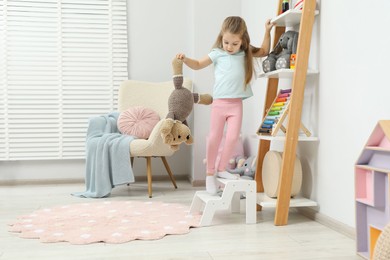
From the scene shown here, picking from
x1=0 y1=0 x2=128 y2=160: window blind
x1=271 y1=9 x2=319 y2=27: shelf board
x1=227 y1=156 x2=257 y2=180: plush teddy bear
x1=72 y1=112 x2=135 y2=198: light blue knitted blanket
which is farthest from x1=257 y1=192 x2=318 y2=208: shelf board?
x1=0 y1=0 x2=128 y2=160: window blind

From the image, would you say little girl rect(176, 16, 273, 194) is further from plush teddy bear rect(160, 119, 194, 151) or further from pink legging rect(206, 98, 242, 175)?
plush teddy bear rect(160, 119, 194, 151)

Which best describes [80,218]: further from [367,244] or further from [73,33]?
[73,33]

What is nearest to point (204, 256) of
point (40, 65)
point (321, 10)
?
point (321, 10)

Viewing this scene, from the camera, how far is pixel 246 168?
2.96m

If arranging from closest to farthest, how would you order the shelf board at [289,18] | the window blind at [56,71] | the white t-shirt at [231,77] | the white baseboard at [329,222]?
the white baseboard at [329,222] < the shelf board at [289,18] < the white t-shirt at [231,77] < the window blind at [56,71]

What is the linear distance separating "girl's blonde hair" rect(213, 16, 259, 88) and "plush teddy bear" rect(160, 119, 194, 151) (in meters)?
0.44

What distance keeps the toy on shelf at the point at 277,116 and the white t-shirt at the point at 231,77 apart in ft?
0.60

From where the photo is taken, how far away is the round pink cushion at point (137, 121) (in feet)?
11.0

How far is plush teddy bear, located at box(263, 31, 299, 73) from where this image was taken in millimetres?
2301

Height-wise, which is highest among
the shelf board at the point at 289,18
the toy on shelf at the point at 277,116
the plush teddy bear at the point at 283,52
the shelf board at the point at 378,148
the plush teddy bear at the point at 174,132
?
the shelf board at the point at 289,18

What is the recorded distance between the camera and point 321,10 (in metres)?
2.24

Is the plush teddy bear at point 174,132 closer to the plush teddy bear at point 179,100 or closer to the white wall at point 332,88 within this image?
the plush teddy bear at point 179,100

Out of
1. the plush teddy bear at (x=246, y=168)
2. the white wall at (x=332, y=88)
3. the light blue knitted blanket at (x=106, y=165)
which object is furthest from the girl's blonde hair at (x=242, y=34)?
the light blue knitted blanket at (x=106, y=165)

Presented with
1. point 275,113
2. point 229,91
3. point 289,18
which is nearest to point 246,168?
point 275,113
